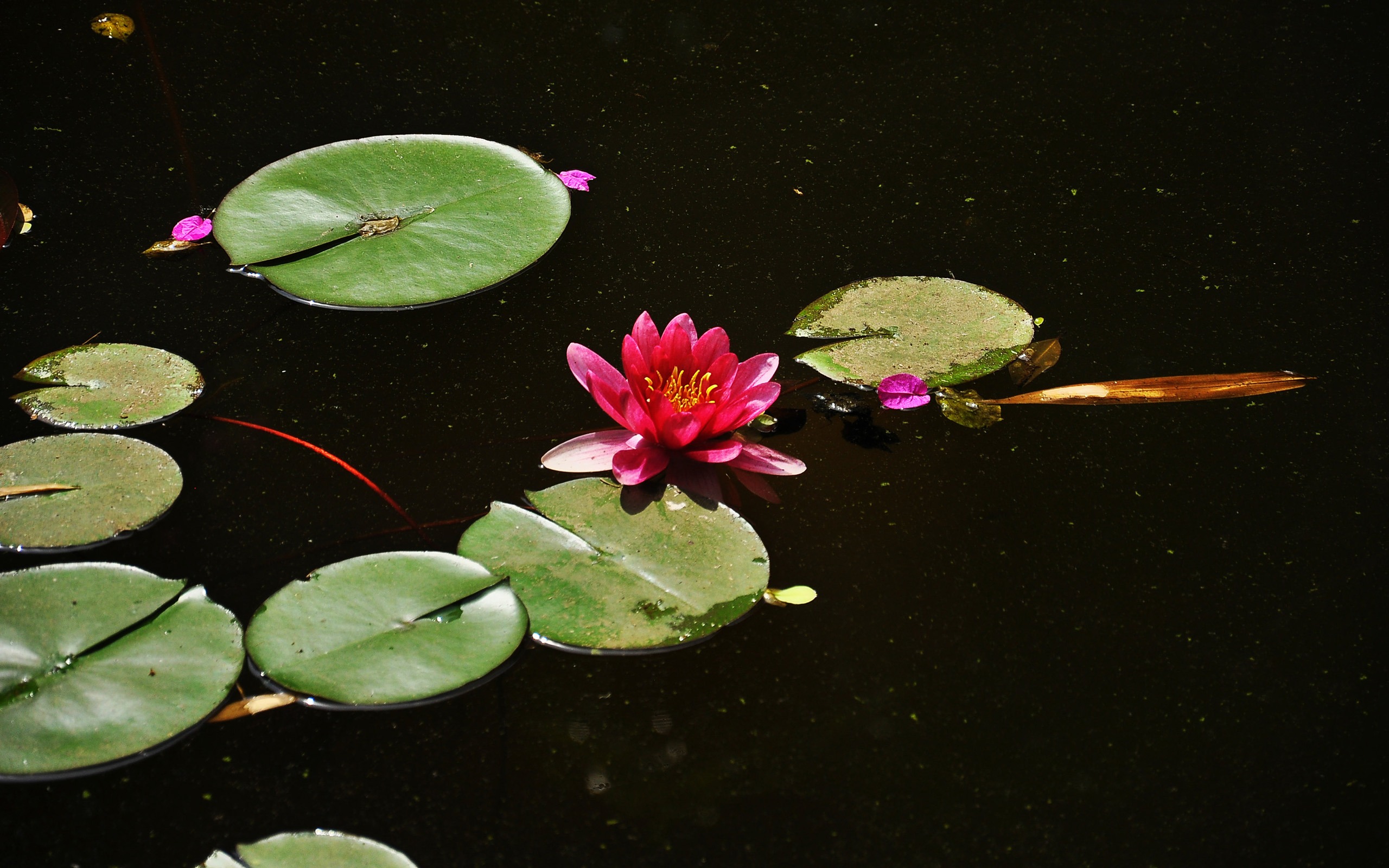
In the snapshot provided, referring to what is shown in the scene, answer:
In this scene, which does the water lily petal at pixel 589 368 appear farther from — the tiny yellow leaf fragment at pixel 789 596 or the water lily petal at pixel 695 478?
the tiny yellow leaf fragment at pixel 789 596

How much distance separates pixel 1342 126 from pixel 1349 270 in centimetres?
46

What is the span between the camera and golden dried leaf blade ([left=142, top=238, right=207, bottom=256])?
1.59 metres

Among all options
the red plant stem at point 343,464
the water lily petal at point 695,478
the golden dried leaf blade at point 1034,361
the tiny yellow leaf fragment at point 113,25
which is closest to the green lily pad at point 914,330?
the golden dried leaf blade at point 1034,361

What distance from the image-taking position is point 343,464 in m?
1.32

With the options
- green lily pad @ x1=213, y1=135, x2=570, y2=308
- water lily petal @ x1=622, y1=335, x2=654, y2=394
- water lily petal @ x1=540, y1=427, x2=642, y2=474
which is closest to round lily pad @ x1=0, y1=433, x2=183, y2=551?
green lily pad @ x1=213, y1=135, x2=570, y2=308

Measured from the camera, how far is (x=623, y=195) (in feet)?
5.76

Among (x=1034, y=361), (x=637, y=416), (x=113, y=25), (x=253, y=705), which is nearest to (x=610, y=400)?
(x=637, y=416)

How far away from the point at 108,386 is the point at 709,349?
0.85m

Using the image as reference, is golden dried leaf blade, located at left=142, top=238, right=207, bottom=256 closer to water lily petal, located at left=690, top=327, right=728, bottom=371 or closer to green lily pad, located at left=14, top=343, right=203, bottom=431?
green lily pad, located at left=14, top=343, right=203, bottom=431

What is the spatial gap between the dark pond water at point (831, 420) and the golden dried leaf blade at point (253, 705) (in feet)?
0.08

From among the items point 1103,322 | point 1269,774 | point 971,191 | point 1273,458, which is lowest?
point 1269,774

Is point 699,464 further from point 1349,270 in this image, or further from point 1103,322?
point 1349,270

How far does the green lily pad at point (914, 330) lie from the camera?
1462 mm

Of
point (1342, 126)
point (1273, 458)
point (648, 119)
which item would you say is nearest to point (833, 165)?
point (648, 119)
